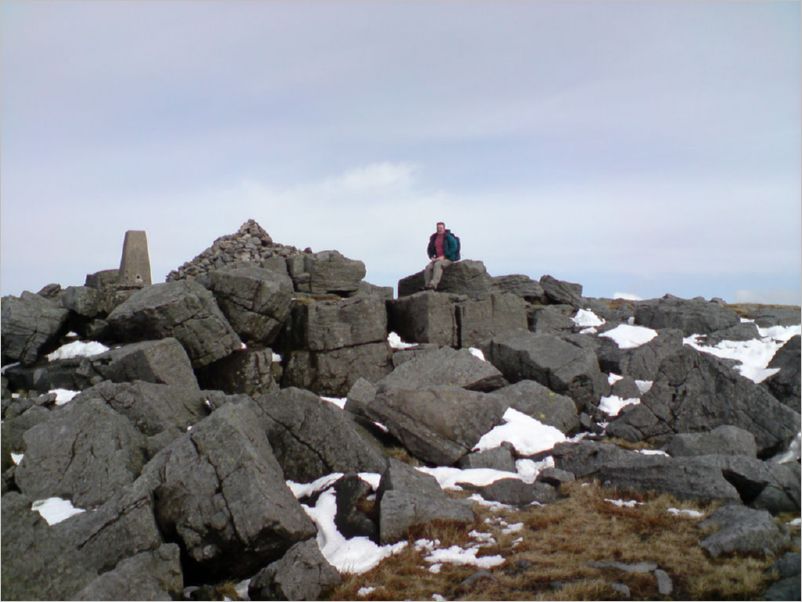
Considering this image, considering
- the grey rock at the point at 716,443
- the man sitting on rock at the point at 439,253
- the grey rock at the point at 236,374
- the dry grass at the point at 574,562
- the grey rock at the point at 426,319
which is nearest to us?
the dry grass at the point at 574,562

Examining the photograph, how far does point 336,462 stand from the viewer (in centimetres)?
1653

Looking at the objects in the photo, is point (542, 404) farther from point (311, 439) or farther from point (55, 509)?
point (55, 509)

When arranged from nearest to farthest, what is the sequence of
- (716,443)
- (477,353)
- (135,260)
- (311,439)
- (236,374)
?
(311,439), (716,443), (236,374), (477,353), (135,260)

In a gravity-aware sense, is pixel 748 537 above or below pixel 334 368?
below

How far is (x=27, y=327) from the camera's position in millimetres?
23703

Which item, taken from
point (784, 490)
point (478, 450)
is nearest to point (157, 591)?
point (478, 450)

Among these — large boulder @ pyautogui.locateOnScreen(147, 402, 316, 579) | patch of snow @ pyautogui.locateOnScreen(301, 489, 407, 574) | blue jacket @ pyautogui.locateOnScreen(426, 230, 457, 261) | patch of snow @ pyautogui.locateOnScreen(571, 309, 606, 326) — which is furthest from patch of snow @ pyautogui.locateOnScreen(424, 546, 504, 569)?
patch of snow @ pyautogui.locateOnScreen(571, 309, 606, 326)

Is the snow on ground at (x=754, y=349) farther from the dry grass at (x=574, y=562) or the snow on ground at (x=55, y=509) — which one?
the snow on ground at (x=55, y=509)

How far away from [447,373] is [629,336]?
10.0 m

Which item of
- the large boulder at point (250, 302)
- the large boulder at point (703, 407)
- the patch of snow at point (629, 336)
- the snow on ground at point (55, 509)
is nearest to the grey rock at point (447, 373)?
the large boulder at point (703, 407)

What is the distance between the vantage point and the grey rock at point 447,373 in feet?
76.1

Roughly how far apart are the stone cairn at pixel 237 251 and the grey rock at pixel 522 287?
11276 millimetres

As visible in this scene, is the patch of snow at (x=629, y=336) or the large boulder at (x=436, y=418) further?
the patch of snow at (x=629, y=336)

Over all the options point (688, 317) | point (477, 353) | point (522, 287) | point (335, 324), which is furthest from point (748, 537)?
point (522, 287)
